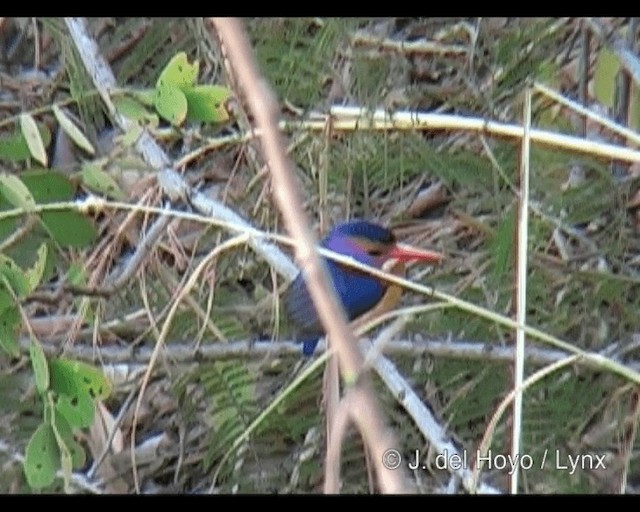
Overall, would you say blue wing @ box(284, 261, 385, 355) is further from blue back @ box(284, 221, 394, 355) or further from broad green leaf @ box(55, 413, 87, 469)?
broad green leaf @ box(55, 413, 87, 469)

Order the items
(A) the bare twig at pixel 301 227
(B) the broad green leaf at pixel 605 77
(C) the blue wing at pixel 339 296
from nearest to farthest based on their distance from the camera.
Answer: (A) the bare twig at pixel 301 227 → (C) the blue wing at pixel 339 296 → (B) the broad green leaf at pixel 605 77

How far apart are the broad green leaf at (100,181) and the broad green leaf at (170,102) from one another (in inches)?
3.0

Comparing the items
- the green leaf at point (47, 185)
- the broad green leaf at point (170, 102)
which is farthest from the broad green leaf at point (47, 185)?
the broad green leaf at point (170, 102)

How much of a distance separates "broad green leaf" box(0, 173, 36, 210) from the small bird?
0.23m

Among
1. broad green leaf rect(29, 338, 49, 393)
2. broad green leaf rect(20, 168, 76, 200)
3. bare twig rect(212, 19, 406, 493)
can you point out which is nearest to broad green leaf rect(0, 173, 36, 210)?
broad green leaf rect(20, 168, 76, 200)

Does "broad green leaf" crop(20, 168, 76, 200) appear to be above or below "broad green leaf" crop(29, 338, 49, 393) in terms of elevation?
above

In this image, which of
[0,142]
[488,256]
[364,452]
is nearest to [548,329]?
[488,256]

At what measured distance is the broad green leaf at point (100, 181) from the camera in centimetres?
101

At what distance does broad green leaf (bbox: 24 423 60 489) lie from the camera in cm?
100

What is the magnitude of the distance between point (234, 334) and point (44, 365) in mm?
159

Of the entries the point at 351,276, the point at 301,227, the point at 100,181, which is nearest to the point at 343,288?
the point at 351,276

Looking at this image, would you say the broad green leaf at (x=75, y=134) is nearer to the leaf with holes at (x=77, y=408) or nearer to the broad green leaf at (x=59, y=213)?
the broad green leaf at (x=59, y=213)

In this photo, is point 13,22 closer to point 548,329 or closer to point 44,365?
point 44,365

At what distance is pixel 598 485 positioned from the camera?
97 cm
